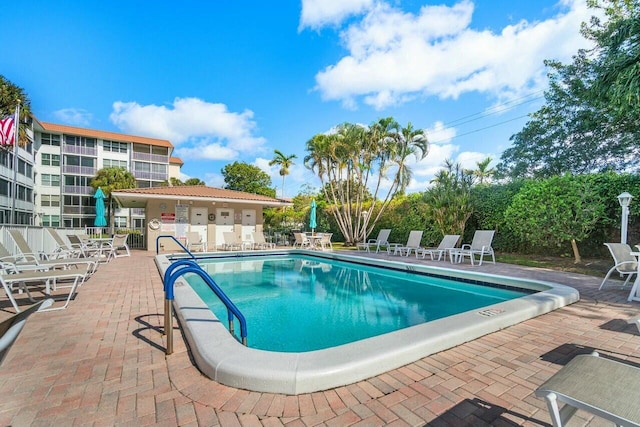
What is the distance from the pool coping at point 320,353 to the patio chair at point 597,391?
1.28 metres

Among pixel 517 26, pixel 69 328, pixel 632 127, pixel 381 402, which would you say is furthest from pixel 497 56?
pixel 69 328

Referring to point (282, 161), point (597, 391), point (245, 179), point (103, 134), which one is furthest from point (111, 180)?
point (597, 391)

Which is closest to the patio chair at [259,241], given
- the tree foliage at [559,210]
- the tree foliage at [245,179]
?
the tree foliage at [559,210]

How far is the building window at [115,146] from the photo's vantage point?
120 feet

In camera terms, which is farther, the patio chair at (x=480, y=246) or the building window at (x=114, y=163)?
the building window at (x=114, y=163)

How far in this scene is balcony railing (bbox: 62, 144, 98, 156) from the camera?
34.2 meters

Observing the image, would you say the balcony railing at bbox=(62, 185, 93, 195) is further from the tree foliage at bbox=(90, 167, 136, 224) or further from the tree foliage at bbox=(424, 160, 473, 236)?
the tree foliage at bbox=(424, 160, 473, 236)

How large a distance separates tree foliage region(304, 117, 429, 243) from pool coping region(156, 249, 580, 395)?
1378cm

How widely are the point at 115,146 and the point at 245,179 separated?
16.3m

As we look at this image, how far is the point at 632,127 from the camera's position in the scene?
45.7 feet

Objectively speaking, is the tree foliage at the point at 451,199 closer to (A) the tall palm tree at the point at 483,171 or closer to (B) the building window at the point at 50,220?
(A) the tall palm tree at the point at 483,171

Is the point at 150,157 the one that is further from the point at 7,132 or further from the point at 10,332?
the point at 10,332

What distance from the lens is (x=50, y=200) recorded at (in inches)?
1305

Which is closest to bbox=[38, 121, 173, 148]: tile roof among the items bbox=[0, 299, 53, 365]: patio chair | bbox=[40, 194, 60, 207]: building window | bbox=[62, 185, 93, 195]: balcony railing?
bbox=[62, 185, 93, 195]: balcony railing
